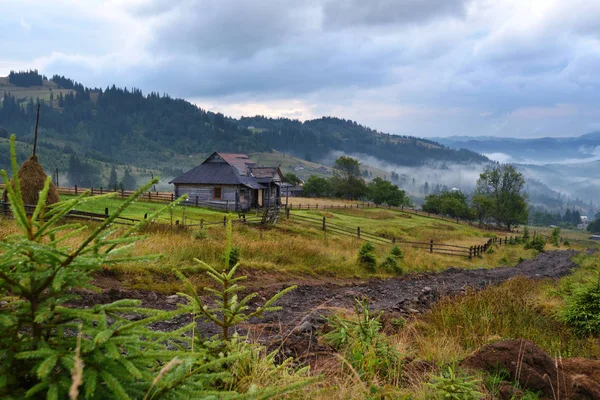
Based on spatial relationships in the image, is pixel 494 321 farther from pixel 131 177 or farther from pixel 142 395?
pixel 131 177

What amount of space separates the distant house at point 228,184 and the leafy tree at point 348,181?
60.9m

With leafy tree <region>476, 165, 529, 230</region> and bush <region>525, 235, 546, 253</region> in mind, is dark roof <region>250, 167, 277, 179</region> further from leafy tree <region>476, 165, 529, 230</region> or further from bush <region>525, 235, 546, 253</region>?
leafy tree <region>476, 165, 529, 230</region>

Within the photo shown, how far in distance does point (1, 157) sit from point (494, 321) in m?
196

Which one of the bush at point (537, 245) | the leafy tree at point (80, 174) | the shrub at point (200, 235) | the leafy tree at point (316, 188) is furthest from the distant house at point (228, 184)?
the leafy tree at point (80, 174)

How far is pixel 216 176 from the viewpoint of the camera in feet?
151

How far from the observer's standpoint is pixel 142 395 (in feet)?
6.40

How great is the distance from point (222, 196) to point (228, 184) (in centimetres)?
166

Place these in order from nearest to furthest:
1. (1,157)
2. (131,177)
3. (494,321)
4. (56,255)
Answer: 1. (56,255)
2. (494,321)
3. (1,157)
4. (131,177)

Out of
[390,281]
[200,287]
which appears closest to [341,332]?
[200,287]

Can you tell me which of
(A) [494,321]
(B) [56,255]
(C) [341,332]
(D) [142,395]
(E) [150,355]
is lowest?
(A) [494,321]

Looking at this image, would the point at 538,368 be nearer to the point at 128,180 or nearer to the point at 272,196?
the point at 272,196

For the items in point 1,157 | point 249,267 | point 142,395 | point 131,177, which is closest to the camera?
point 142,395

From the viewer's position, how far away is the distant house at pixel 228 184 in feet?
146

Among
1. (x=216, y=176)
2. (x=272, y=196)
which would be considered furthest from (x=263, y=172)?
(x=216, y=176)
